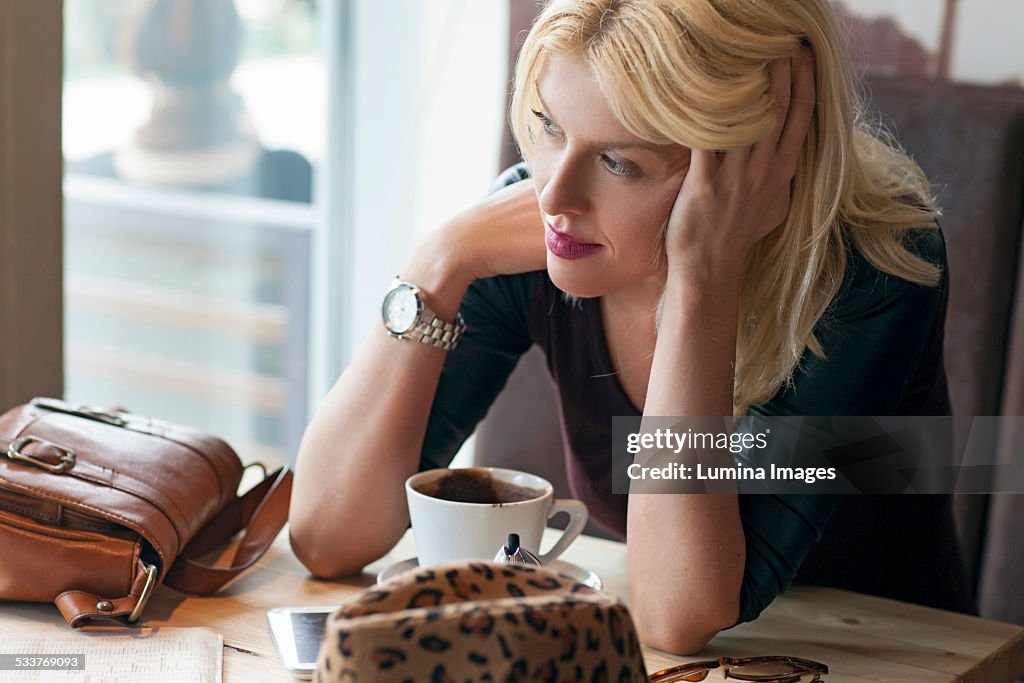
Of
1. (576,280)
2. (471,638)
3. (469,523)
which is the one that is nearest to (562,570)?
(469,523)

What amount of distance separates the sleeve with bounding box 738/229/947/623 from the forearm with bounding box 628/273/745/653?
3 centimetres

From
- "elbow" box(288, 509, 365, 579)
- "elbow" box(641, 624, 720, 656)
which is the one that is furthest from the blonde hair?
"elbow" box(288, 509, 365, 579)

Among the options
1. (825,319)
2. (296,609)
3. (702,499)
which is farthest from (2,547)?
(825,319)

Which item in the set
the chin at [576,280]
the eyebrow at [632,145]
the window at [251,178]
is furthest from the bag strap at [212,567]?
the window at [251,178]

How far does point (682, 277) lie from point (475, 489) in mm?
240

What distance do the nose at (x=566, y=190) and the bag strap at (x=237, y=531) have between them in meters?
0.37

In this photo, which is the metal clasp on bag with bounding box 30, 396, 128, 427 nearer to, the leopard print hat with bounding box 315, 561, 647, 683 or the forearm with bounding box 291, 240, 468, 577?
the forearm with bounding box 291, 240, 468, 577

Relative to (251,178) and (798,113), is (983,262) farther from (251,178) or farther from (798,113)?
(251,178)

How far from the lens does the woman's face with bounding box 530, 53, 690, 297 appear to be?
34.1 inches

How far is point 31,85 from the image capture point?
1230mm

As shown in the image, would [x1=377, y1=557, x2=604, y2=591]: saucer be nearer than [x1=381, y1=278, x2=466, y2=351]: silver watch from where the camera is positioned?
Yes

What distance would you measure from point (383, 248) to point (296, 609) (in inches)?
57.6

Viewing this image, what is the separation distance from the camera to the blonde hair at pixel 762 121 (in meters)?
0.84

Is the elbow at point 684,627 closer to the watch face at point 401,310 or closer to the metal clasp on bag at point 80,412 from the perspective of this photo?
the watch face at point 401,310
